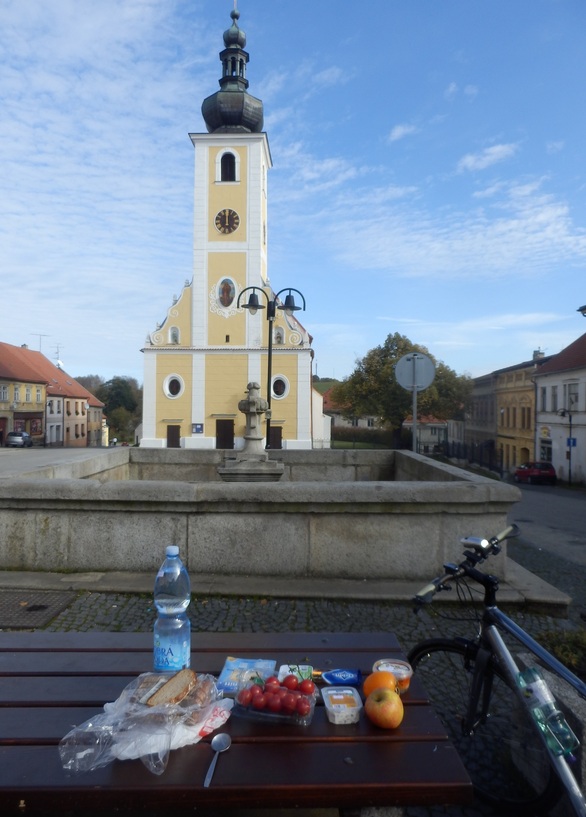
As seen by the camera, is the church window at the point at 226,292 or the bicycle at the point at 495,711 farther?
the church window at the point at 226,292

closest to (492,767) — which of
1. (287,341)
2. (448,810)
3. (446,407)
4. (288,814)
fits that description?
(448,810)

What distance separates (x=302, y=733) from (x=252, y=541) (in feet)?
12.2

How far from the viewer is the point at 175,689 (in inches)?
76.5

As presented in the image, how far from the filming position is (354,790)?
5.38 feet

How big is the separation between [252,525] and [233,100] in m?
42.3

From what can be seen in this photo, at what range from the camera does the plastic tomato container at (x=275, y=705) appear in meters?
1.91

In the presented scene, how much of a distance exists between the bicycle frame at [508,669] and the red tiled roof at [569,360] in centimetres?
3558

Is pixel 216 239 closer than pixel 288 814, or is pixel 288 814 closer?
pixel 288 814

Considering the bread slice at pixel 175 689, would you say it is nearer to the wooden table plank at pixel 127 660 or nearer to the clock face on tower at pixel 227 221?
the wooden table plank at pixel 127 660

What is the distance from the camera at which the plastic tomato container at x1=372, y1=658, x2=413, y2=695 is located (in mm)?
2137

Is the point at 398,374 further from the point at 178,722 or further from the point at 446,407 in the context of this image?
the point at 446,407

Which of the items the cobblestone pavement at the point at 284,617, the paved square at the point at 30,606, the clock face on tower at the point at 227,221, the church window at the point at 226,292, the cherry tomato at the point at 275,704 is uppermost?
the clock face on tower at the point at 227,221

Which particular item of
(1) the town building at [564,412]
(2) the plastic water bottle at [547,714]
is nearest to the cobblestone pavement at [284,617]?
(2) the plastic water bottle at [547,714]

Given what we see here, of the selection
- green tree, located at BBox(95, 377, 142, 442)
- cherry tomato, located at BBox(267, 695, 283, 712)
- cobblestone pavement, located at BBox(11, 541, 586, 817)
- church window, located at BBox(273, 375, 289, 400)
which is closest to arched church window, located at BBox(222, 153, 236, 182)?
church window, located at BBox(273, 375, 289, 400)
